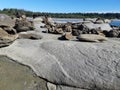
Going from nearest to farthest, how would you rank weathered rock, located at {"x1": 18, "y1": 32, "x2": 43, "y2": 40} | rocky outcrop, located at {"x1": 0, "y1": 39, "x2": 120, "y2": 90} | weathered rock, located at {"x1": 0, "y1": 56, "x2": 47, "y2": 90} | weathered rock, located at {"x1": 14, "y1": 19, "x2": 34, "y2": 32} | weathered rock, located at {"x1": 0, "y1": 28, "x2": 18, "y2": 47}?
rocky outcrop, located at {"x1": 0, "y1": 39, "x2": 120, "y2": 90}
weathered rock, located at {"x1": 0, "y1": 56, "x2": 47, "y2": 90}
weathered rock, located at {"x1": 0, "y1": 28, "x2": 18, "y2": 47}
weathered rock, located at {"x1": 18, "y1": 32, "x2": 43, "y2": 40}
weathered rock, located at {"x1": 14, "y1": 19, "x2": 34, "y2": 32}

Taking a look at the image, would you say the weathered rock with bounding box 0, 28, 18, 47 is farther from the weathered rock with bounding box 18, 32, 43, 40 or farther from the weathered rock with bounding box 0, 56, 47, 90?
the weathered rock with bounding box 18, 32, 43, 40

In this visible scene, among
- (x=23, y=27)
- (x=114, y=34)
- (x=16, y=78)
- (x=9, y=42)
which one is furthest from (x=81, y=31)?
(x=16, y=78)

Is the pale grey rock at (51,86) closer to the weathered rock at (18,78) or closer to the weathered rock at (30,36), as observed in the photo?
the weathered rock at (18,78)

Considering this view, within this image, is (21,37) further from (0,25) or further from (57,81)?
(57,81)

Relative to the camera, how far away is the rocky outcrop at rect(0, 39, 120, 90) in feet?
30.5

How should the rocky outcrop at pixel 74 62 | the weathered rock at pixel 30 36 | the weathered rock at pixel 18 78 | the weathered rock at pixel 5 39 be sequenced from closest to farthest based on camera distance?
the rocky outcrop at pixel 74 62 → the weathered rock at pixel 18 78 → the weathered rock at pixel 5 39 → the weathered rock at pixel 30 36

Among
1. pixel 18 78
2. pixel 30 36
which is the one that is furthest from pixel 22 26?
pixel 18 78

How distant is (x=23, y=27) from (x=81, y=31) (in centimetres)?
248

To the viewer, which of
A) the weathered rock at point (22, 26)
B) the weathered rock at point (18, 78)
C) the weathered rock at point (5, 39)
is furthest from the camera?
the weathered rock at point (22, 26)

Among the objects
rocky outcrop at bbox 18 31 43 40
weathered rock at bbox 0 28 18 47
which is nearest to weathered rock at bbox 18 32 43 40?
rocky outcrop at bbox 18 31 43 40

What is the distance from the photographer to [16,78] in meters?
9.79

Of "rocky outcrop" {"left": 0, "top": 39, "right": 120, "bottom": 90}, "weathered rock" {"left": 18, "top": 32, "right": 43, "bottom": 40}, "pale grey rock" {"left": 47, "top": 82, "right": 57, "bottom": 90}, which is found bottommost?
"pale grey rock" {"left": 47, "top": 82, "right": 57, "bottom": 90}

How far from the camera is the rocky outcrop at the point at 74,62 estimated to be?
9297 millimetres

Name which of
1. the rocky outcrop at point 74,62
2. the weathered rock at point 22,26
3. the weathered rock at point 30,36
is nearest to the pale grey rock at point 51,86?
the rocky outcrop at point 74,62
